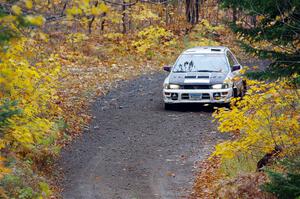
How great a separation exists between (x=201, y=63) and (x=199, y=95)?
1435 mm

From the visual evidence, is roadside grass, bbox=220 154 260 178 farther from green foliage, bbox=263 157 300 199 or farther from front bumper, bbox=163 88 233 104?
front bumper, bbox=163 88 233 104

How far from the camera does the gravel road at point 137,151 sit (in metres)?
10.6

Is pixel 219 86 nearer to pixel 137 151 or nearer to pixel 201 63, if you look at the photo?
pixel 201 63

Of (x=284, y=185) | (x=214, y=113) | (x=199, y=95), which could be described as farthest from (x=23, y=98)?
(x=199, y=95)

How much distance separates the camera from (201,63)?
16.9 metres

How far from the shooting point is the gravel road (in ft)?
34.7

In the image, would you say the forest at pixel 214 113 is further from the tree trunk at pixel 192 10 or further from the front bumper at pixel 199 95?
the tree trunk at pixel 192 10

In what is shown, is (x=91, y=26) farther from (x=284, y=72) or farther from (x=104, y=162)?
(x=284, y=72)

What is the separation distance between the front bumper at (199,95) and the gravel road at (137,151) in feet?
1.56

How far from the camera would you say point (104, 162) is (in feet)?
40.1

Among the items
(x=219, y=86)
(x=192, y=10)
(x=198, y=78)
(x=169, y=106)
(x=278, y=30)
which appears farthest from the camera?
(x=192, y=10)

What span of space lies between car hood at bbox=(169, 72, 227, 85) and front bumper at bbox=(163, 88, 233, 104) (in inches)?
9.2

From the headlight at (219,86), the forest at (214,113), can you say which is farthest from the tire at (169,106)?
the forest at (214,113)

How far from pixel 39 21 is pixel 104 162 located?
8743 millimetres
